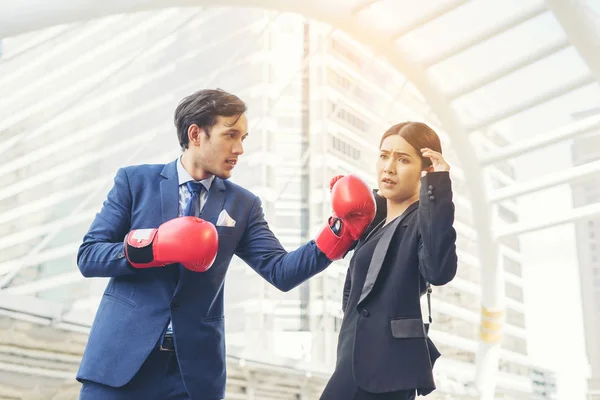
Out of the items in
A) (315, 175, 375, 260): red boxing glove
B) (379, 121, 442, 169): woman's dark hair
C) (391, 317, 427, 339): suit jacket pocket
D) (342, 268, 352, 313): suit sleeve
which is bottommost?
(391, 317, 427, 339): suit jacket pocket

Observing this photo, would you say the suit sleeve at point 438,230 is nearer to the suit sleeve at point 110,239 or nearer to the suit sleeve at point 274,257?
the suit sleeve at point 274,257

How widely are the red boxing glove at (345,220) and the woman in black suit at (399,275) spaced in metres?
0.04

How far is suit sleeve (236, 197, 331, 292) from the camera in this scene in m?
1.58

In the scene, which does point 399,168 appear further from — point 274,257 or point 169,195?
point 169,195

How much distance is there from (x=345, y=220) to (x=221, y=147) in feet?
1.17

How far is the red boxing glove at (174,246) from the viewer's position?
136cm

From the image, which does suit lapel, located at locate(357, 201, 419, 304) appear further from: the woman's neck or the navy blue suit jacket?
the navy blue suit jacket

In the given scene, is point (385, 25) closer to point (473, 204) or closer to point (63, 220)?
point (473, 204)

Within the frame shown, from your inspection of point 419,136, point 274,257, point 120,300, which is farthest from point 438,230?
point 120,300

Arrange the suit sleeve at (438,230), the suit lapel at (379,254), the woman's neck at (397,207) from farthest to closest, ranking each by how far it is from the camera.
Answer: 1. the woman's neck at (397,207)
2. the suit lapel at (379,254)
3. the suit sleeve at (438,230)

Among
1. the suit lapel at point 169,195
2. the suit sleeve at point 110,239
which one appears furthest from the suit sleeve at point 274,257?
the suit sleeve at point 110,239

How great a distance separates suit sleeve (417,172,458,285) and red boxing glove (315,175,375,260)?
21 cm

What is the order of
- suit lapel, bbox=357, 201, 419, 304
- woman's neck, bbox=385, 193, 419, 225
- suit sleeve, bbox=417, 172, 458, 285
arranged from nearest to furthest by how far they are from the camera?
suit sleeve, bbox=417, 172, 458, 285
suit lapel, bbox=357, 201, 419, 304
woman's neck, bbox=385, 193, 419, 225

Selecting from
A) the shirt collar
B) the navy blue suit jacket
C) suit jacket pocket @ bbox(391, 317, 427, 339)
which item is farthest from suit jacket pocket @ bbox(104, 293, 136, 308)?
suit jacket pocket @ bbox(391, 317, 427, 339)
